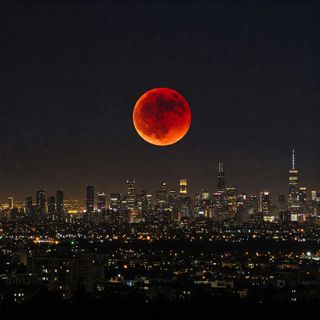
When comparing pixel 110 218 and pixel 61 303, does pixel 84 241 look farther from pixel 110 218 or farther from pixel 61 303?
pixel 61 303

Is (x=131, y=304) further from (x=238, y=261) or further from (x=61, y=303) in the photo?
(x=238, y=261)

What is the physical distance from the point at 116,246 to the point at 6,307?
126ft

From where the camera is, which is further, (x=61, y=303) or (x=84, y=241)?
(x=84, y=241)

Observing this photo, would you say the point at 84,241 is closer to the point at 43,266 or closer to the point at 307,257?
the point at 307,257

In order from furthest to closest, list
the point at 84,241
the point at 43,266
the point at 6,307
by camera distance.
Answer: the point at 84,241, the point at 43,266, the point at 6,307

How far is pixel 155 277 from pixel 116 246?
23986 millimetres

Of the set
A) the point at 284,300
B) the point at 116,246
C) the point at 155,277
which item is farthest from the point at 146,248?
the point at 284,300

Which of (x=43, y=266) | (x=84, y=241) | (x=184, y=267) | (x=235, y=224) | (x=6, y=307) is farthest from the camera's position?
(x=235, y=224)

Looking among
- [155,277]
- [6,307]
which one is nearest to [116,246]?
[155,277]

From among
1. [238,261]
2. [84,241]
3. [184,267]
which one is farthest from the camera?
[84,241]

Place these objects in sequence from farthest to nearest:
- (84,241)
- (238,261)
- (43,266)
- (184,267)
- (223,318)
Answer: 1. (84,241)
2. (238,261)
3. (184,267)
4. (43,266)
5. (223,318)

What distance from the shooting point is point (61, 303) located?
2148cm

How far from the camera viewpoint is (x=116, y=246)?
60062 mm

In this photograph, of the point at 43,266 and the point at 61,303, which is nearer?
the point at 61,303
